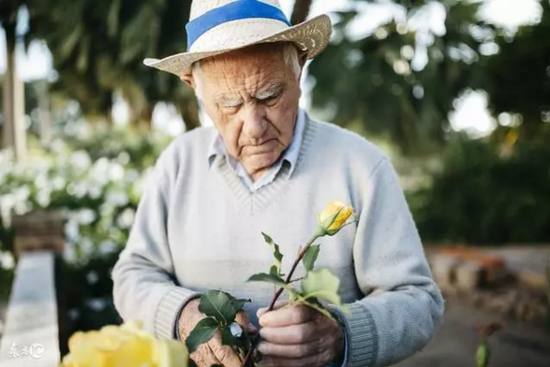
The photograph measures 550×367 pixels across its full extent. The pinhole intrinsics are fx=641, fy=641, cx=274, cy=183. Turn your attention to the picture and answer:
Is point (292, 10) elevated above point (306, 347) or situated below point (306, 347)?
above

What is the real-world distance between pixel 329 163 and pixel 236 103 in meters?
0.31

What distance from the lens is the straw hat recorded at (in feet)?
4.53

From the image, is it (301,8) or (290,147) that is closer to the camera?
(290,147)

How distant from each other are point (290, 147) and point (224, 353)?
0.58 meters

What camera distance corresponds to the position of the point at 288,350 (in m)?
1.11

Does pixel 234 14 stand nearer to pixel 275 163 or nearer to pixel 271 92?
pixel 271 92

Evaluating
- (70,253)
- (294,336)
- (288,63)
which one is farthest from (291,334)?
(70,253)

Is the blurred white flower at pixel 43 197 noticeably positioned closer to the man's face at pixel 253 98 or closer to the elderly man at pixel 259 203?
the elderly man at pixel 259 203

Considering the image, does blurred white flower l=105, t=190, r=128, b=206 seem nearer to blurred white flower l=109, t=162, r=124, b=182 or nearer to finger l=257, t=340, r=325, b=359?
blurred white flower l=109, t=162, r=124, b=182

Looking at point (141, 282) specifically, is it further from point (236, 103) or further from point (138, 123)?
point (138, 123)

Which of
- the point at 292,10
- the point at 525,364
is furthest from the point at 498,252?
the point at 292,10

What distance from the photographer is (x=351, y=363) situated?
4.21 ft

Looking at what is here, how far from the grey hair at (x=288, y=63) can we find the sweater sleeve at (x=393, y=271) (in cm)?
32

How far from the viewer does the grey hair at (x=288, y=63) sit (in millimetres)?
1465
